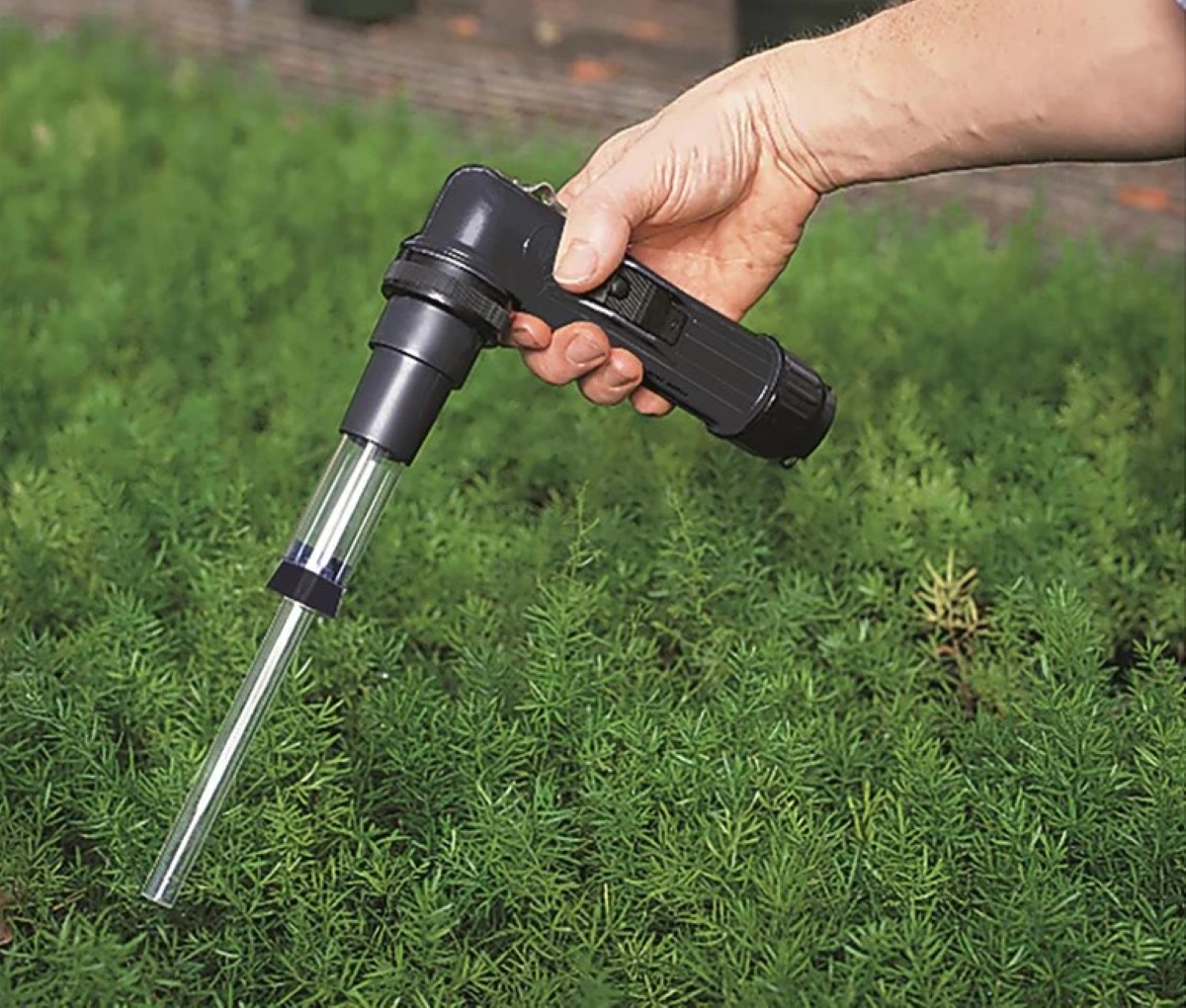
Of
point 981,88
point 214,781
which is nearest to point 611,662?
point 214,781

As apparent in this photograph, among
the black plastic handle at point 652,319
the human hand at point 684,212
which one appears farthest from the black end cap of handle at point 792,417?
A: the human hand at point 684,212

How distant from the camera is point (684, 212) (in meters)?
2.36

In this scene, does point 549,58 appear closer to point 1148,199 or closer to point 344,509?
point 1148,199

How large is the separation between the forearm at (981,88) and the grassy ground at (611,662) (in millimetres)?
515

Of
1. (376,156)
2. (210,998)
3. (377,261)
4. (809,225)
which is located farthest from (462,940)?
(376,156)

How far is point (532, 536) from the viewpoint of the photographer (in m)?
2.64

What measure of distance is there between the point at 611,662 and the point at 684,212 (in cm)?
53

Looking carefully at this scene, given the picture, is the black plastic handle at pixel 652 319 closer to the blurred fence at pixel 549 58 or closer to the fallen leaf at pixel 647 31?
the blurred fence at pixel 549 58

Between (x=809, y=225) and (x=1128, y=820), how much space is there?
2.29 m

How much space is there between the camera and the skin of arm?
78.7 inches

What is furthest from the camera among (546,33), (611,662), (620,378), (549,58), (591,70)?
(546,33)

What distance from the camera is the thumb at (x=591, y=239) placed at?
208 cm

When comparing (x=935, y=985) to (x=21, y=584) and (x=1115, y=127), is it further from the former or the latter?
(x=21, y=584)

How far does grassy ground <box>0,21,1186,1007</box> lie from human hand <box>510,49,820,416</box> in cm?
31
